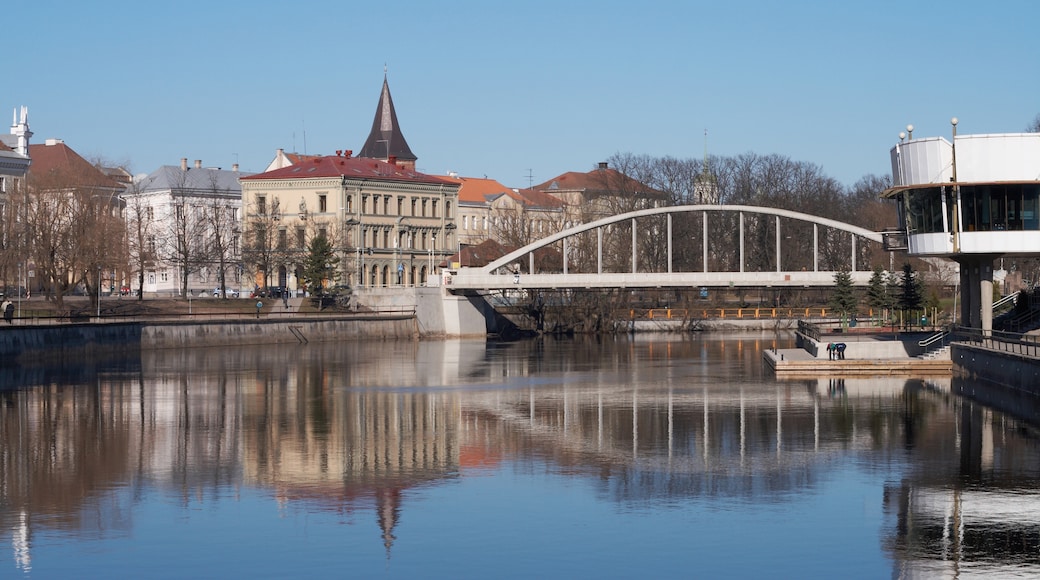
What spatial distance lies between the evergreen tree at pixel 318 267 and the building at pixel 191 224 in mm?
7805

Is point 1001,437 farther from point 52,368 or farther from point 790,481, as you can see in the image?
point 52,368

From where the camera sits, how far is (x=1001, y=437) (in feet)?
121

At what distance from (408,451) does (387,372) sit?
29197 mm

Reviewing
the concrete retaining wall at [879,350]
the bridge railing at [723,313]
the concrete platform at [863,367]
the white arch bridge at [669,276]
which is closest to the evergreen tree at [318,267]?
the white arch bridge at [669,276]

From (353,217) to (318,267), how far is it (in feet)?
56.6

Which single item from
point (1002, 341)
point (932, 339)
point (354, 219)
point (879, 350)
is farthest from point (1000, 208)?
point (354, 219)

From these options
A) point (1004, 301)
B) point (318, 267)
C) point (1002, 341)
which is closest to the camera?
point (1002, 341)

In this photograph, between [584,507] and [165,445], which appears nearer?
[584,507]

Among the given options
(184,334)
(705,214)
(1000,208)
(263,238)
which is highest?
(705,214)

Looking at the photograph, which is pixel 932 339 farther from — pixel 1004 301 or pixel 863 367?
pixel 1004 301

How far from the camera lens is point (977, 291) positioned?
60.7m

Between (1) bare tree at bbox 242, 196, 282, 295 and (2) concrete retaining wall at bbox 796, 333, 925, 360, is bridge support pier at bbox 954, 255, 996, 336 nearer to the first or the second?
(2) concrete retaining wall at bbox 796, 333, 925, 360

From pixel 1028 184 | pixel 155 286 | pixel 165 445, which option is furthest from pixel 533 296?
pixel 165 445

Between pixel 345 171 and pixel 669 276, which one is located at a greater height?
pixel 345 171
